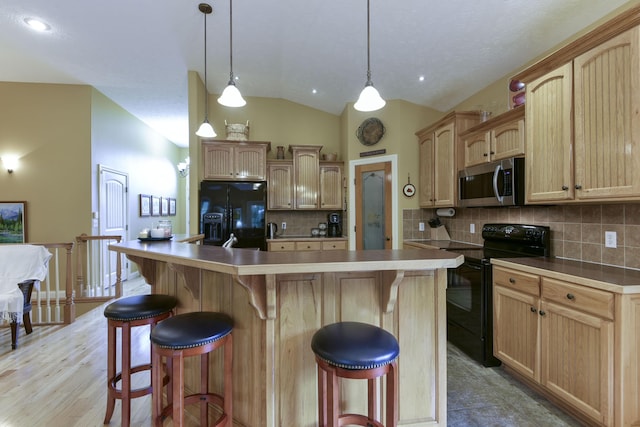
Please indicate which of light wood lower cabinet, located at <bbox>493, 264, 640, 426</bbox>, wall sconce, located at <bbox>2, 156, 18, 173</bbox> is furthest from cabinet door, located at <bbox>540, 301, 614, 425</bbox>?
wall sconce, located at <bbox>2, 156, 18, 173</bbox>

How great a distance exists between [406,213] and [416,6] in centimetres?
253

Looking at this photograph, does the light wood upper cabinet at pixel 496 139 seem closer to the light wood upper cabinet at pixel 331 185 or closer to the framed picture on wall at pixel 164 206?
the light wood upper cabinet at pixel 331 185

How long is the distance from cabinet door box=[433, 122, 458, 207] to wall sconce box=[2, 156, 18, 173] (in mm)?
6250

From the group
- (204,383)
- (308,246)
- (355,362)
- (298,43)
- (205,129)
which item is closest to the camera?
(355,362)

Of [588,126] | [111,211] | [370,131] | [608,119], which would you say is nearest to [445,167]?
[370,131]

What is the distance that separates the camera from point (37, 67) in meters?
4.25

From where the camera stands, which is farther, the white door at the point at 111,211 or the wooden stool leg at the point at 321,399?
the white door at the point at 111,211

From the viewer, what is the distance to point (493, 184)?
2852 millimetres

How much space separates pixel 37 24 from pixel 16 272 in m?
2.70

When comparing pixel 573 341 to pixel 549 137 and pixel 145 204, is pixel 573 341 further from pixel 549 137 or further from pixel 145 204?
pixel 145 204

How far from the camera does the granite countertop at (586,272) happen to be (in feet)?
5.32

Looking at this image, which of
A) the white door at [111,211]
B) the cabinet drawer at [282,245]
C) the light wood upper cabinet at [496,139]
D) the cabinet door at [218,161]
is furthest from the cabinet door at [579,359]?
the white door at [111,211]

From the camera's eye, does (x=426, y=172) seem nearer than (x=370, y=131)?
Yes

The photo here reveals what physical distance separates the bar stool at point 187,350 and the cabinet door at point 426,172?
3.25 metres
